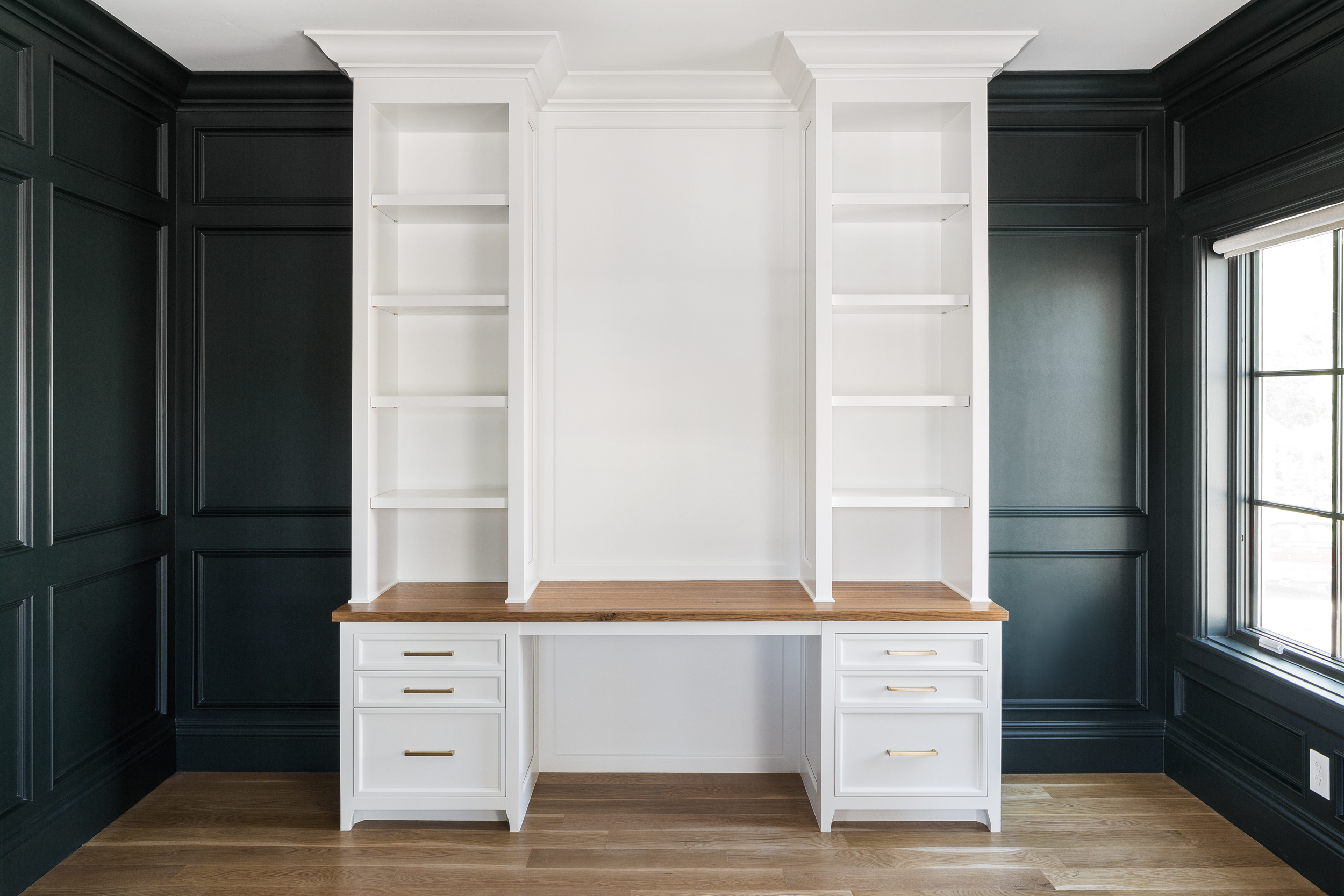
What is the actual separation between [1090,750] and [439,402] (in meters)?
2.64

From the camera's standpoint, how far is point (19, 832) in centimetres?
224

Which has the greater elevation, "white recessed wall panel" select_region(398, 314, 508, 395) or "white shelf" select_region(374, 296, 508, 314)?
"white shelf" select_region(374, 296, 508, 314)

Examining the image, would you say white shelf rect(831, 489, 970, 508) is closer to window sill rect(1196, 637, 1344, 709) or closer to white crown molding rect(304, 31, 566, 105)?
window sill rect(1196, 637, 1344, 709)


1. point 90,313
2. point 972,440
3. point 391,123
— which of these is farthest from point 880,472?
point 90,313

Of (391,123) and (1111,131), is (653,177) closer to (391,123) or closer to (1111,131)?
(391,123)

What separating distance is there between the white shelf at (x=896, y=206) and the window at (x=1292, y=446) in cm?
96

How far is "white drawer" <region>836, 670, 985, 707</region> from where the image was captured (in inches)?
100

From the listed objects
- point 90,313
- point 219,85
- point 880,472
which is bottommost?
point 880,472

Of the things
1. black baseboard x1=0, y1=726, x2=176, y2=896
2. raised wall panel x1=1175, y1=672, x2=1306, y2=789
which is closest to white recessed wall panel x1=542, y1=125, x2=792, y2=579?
black baseboard x1=0, y1=726, x2=176, y2=896

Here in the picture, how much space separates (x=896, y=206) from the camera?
269cm

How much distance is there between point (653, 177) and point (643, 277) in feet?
1.18

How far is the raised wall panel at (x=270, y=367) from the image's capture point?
293 cm

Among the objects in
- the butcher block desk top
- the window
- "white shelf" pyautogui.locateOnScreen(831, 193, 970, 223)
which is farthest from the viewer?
"white shelf" pyautogui.locateOnScreen(831, 193, 970, 223)

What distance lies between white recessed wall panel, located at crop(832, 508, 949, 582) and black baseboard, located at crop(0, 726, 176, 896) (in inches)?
97.7
